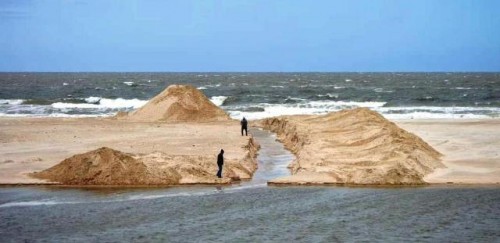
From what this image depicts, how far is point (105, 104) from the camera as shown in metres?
73.2

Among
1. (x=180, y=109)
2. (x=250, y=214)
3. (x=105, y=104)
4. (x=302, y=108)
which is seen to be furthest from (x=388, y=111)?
(x=250, y=214)

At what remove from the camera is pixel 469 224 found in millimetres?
16656

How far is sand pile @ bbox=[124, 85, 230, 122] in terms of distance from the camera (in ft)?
149

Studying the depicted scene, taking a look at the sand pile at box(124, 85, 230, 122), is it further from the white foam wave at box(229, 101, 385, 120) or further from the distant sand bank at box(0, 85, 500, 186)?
the white foam wave at box(229, 101, 385, 120)

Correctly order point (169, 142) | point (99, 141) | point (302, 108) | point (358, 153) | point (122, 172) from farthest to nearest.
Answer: point (302, 108), point (99, 141), point (169, 142), point (358, 153), point (122, 172)

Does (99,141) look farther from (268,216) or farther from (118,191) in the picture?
(268,216)

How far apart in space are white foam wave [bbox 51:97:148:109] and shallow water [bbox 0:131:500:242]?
48.2 metres

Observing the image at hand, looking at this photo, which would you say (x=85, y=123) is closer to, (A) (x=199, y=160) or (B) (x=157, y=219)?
(A) (x=199, y=160)

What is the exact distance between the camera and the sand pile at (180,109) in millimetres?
45531

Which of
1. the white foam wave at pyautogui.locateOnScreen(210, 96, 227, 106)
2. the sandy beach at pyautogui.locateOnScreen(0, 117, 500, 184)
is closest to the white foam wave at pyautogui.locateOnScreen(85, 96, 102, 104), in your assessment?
the white foam wave at pyautogui.locateOnScreen(210, 96, 227, 106)

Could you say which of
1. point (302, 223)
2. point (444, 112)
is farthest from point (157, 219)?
point (444, 112)

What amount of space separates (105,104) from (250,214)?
57.8m

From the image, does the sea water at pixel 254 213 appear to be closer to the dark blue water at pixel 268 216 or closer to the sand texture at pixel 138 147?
the dark blue water at pixel 268 216

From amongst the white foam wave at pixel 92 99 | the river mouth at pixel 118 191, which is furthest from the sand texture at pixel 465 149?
the white foam wave at pixel 92 99
